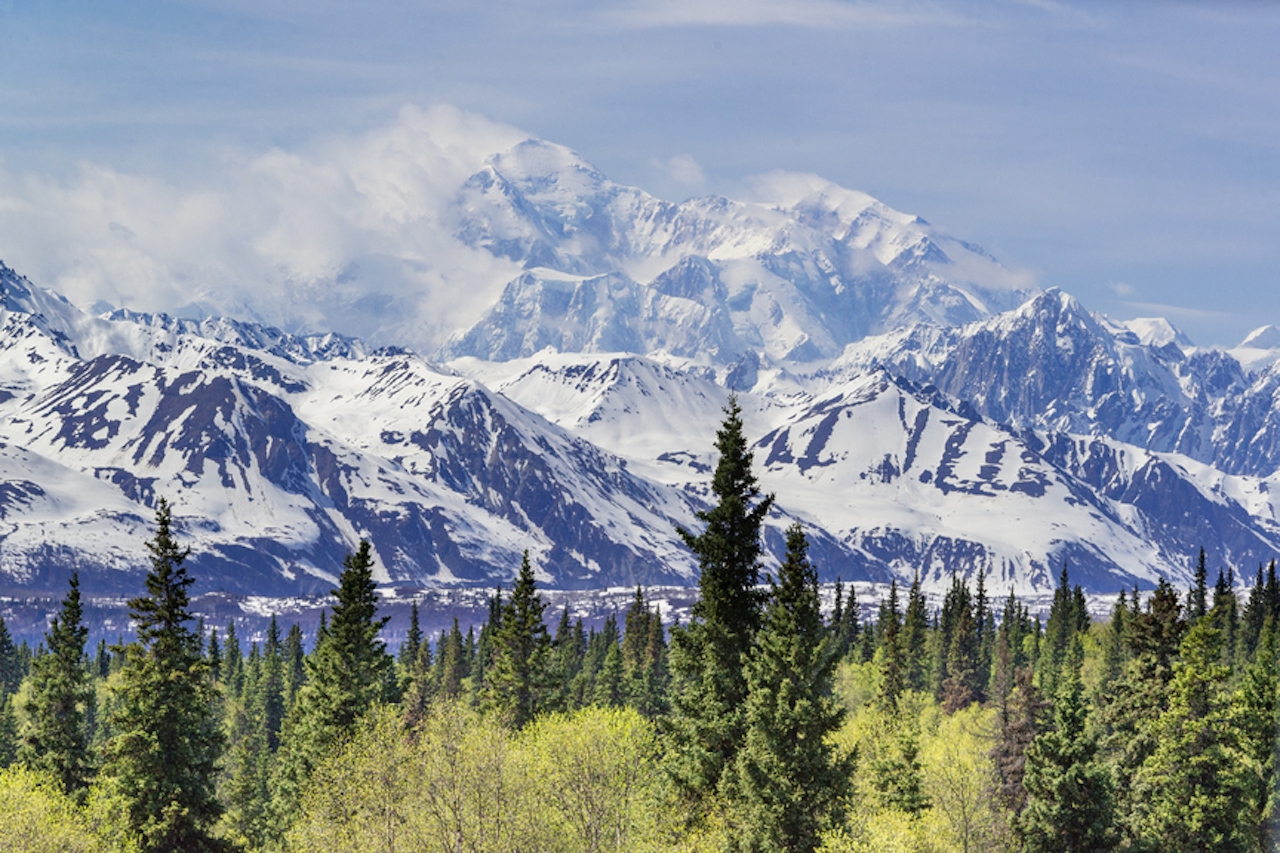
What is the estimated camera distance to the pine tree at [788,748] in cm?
6297

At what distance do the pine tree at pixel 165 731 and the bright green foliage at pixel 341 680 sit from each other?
7.44 m

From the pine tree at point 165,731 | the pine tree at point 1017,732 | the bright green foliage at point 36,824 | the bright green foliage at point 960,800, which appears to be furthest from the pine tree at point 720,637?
the pine tree at point 1017,732

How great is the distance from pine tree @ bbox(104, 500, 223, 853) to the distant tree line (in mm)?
147

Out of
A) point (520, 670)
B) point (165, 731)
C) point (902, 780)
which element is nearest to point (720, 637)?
point (902, 780)

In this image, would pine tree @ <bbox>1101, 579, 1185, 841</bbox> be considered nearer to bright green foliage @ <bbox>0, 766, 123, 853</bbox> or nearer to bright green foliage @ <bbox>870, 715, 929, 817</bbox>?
bright green foliage @ <bbox>870, 715, 929, 817</bbox>

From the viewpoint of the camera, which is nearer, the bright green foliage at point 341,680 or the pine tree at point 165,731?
the pine tree at point 165,731

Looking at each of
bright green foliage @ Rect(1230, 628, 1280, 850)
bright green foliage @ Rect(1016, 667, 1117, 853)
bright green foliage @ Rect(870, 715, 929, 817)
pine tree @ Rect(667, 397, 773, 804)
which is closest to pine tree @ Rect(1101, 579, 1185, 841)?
bright green foliage @ Rect(1230, 628, 1280, 850)

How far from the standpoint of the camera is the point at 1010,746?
9981 cm

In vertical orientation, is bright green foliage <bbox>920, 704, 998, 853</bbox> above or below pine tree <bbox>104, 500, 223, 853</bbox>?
below

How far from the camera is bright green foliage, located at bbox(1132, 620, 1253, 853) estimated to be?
82062mm

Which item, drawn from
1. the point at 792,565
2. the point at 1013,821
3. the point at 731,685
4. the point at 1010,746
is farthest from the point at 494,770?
the point at 1010,746

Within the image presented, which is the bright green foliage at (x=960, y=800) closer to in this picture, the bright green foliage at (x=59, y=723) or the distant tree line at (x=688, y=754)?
the distant tree line at (x=688, y=754)

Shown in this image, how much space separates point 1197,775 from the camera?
Answer: 3263 inches

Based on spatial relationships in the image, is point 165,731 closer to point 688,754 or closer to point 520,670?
point 688,754
